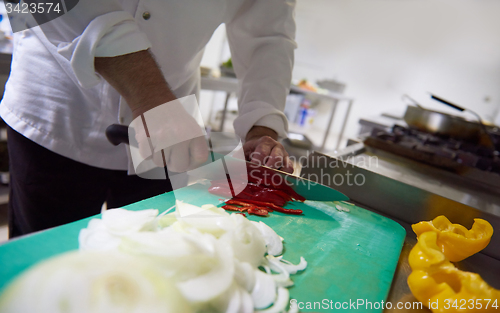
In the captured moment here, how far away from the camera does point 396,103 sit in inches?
241

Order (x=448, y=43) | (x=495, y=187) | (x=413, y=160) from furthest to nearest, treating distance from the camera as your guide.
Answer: (x=448, y=43)
(x=413, y=160)
(x=495, y=187)

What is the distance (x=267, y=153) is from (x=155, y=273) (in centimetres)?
56

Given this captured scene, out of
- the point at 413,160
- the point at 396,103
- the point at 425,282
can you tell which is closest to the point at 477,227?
the point at 425,282

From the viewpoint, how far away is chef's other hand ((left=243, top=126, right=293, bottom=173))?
95cm

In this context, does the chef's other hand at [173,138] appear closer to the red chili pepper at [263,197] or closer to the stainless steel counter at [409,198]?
the red chili pepper at [263,197]

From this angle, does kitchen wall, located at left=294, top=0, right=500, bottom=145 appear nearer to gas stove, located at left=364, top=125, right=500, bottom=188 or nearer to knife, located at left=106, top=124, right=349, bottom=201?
gas stove, located at left=364, top=125, right=500, bottom=188

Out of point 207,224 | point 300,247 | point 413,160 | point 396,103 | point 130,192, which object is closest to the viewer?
point 207,224

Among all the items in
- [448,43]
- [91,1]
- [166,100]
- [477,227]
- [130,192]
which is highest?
[448,43]

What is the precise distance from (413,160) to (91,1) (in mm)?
1389

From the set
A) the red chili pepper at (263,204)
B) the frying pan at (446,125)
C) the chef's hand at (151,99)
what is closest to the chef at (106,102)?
the chef's hand at (151,99)

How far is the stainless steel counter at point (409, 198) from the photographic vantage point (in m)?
0.85

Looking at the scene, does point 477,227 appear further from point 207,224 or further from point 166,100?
point 166,100

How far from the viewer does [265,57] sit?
46.3 inches

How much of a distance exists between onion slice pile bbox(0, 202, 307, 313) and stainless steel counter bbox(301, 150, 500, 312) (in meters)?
0.34
